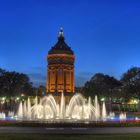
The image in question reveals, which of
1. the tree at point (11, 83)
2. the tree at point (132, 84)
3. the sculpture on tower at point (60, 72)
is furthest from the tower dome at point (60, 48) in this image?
the tree at point (132, 84)

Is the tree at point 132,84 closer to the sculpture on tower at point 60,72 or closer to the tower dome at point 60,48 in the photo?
the sculpture on tower at point 60,72

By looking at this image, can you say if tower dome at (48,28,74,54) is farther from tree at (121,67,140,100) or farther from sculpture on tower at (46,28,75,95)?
tree at (121,67,140,100)

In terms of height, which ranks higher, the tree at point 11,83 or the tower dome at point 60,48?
the tower dome at point 60,48

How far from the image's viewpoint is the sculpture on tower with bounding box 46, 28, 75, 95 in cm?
9707

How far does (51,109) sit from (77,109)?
3.66m

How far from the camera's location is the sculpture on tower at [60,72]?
97075 millimetres

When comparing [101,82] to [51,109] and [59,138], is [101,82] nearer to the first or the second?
[51,109]

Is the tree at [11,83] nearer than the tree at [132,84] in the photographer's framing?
No

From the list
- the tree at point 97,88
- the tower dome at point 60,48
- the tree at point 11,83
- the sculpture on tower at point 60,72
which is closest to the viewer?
the tree at point 11,83

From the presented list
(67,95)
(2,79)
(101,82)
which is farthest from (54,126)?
(101,82)

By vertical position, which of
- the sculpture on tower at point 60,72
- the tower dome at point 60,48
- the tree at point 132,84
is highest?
the tower dome at point 60,48

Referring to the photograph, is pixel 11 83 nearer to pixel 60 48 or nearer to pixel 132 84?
pixel 60 48

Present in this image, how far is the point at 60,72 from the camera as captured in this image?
96938 mm

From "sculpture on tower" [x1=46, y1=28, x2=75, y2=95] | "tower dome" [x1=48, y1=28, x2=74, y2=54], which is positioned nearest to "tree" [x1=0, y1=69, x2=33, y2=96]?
"sculpture on tower" [x1=46, y1=28, x2=75, y2=95]
